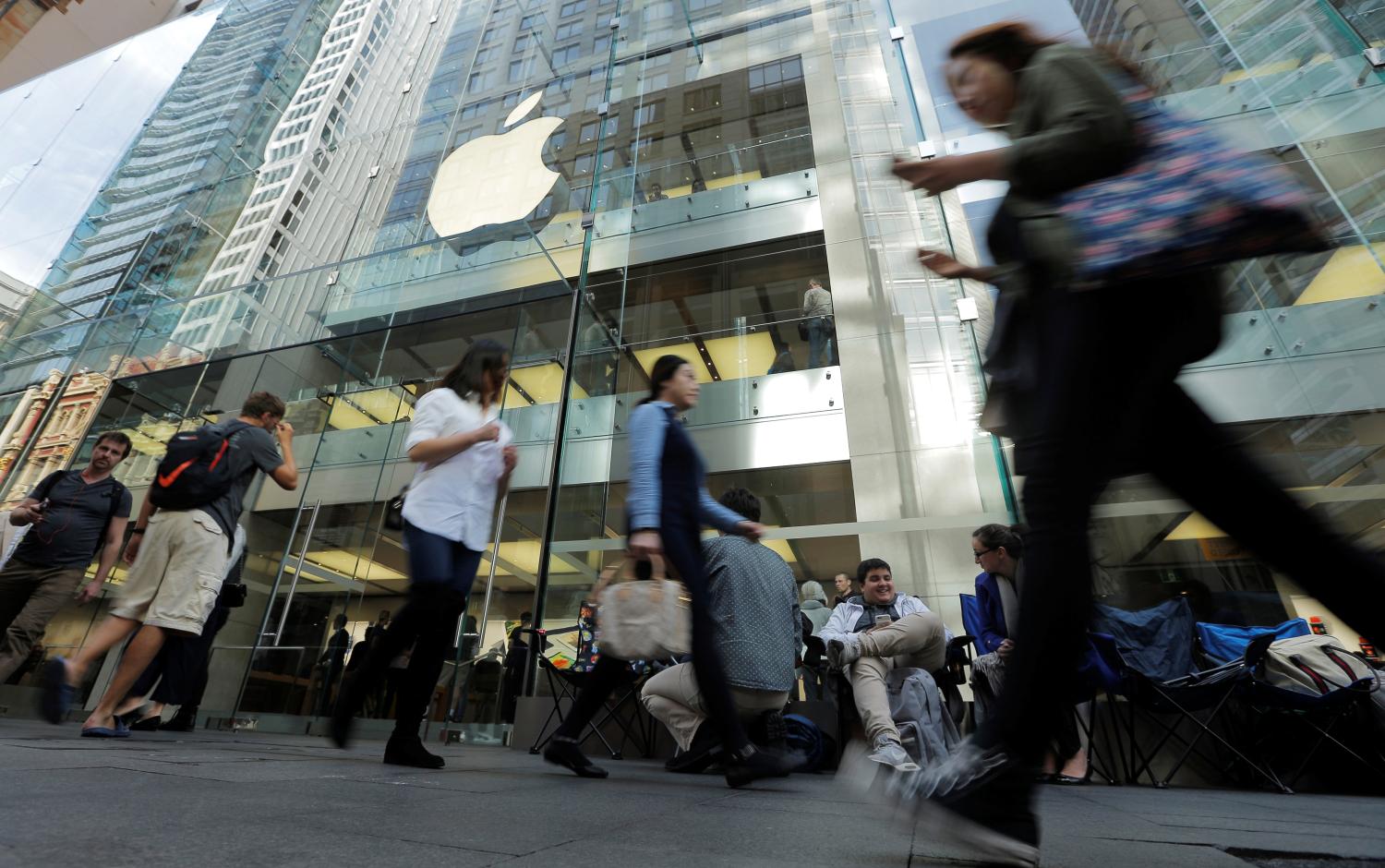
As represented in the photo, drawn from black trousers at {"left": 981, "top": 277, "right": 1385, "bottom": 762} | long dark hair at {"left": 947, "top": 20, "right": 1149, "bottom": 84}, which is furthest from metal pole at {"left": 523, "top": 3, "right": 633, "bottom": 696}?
long dark hair at {"left": 947, "top": 20, "right": 1149, "bottom": 84}

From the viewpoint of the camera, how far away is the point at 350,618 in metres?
7.00

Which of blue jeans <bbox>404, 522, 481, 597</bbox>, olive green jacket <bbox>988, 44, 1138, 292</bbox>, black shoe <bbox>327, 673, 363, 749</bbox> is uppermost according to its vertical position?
olive green jacket <bbox>988, 44, 1138, 292</bbox>

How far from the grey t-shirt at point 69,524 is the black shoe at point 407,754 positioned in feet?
11.0

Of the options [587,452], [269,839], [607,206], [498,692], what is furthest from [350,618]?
[269,839]

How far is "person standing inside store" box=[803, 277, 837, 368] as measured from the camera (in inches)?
318

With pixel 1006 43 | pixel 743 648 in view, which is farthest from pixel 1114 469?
pixel 743 648

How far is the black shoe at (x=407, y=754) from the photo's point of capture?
2.24 metres

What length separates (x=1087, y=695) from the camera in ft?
12.6

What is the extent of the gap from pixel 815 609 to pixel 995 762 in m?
5.20

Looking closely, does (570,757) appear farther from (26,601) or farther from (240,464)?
(26,601)

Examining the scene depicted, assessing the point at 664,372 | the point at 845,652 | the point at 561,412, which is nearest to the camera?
the point at 664,372

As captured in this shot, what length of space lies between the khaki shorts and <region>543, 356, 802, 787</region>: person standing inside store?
1.85m

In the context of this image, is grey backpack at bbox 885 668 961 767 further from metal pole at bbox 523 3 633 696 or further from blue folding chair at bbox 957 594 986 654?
metal pole at bbox 523 3 633 696

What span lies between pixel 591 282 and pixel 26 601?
212 inches
